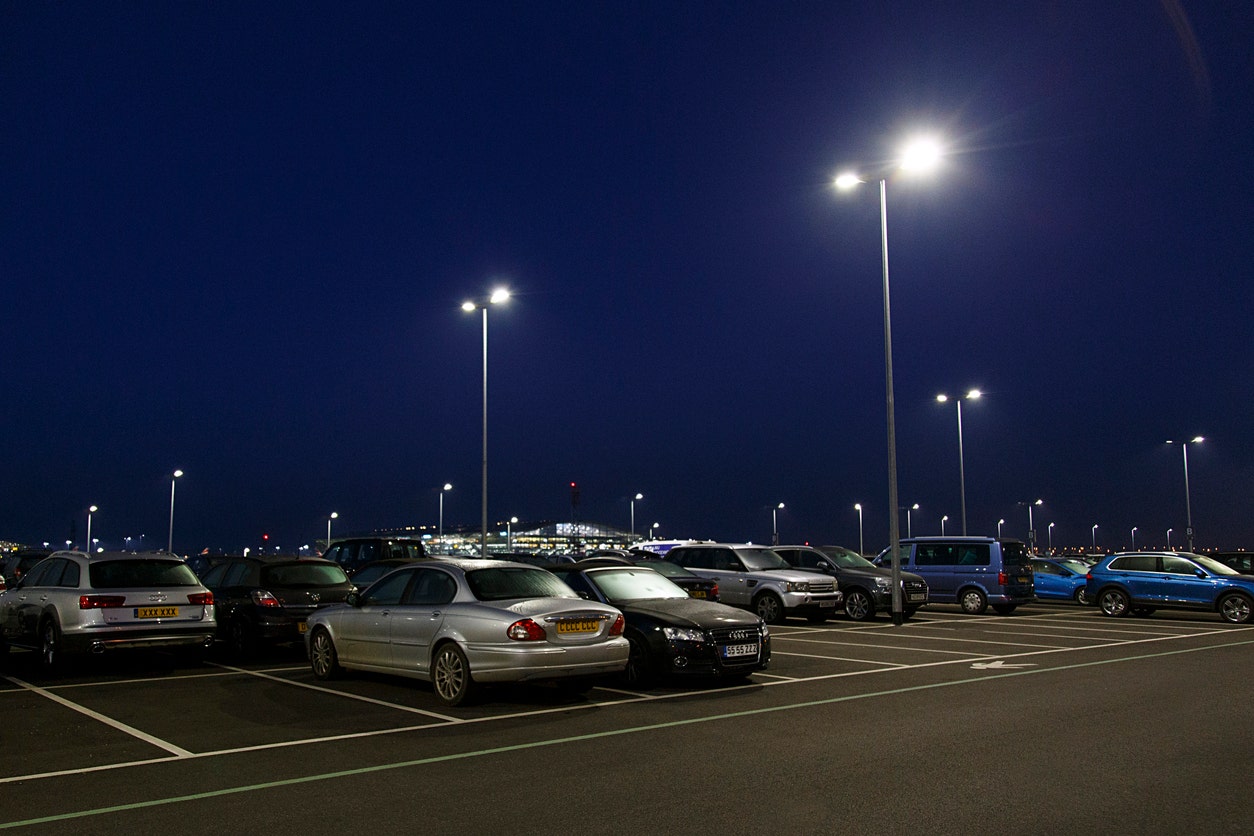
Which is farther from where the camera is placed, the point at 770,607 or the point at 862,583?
the point at 862,583

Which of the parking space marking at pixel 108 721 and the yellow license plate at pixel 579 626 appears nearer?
the parking space marking at pixel 108 721

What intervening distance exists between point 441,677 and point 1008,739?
5724mm

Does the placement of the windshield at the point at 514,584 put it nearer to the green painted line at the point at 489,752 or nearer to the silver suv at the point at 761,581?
the green painted line at the point at 489,752

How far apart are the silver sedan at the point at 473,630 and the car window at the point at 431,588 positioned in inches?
0.5

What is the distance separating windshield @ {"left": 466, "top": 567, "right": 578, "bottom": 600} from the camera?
11148mm

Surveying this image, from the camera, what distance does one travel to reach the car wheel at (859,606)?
23.7 m

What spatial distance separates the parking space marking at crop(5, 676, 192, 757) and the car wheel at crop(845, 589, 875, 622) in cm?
1727

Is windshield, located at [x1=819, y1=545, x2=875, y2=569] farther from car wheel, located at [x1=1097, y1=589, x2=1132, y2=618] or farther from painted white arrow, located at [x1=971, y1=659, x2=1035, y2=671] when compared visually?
painted white arrow, located at [x1=971, y1=659, x2=1035, y2=671]

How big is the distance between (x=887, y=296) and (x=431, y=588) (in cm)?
1567

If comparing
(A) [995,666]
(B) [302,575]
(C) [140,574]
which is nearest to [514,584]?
(B) [302,575]

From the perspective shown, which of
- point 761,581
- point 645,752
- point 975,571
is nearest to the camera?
point 645,752

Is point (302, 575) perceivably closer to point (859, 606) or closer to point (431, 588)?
point (431, 588)

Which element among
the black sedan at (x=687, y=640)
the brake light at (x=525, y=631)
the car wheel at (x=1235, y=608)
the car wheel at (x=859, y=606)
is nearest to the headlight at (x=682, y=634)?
the black sedan at (x=687, y=640)

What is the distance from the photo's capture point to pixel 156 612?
13.2m
